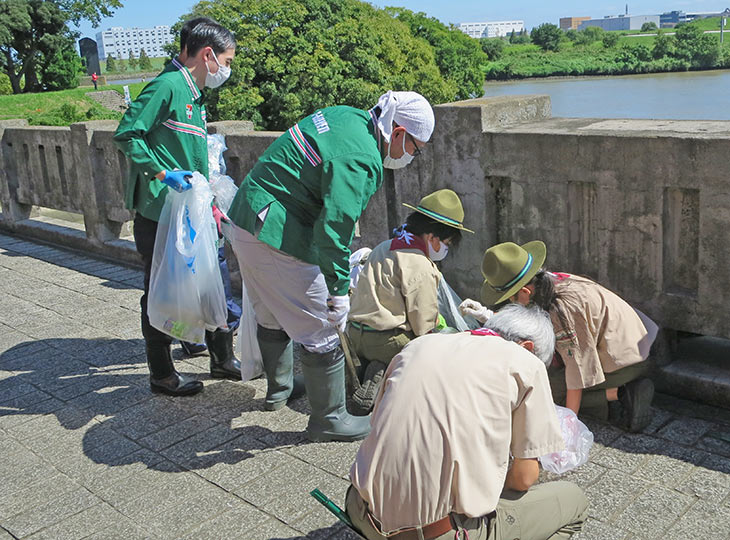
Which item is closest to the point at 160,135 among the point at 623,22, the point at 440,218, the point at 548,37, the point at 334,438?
the point at 440,218

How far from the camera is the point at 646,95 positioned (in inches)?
1470

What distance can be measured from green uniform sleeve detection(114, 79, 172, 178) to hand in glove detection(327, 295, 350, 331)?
1.35 meters

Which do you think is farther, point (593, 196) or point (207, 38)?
point (207, 38)

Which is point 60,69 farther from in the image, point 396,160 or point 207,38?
point 396,160

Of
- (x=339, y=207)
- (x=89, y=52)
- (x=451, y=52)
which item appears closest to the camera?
(x=339, y=207)

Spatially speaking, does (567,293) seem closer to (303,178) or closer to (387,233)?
(303,178)

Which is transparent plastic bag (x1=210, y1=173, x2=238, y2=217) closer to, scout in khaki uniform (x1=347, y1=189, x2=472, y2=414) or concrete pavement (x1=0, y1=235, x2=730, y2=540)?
concrete pavement (x1=0, y1=235, x2=730, y2=540)

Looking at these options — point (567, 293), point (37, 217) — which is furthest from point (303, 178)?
point (37, 217)

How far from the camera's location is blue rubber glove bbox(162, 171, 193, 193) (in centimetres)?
433

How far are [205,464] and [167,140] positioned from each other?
1805 mm

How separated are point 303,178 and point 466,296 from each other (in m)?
1.68

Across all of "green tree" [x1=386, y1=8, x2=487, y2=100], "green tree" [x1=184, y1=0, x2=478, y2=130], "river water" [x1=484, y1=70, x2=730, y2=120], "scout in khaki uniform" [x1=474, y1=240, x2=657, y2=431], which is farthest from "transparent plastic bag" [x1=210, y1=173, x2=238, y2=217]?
"green tree" [x1=386, y1=8, x2=487, y2=100]

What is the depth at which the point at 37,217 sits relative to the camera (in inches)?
392

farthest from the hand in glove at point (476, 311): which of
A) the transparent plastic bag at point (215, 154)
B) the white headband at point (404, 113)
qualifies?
the transparent plastic bag at point (215, 154)
